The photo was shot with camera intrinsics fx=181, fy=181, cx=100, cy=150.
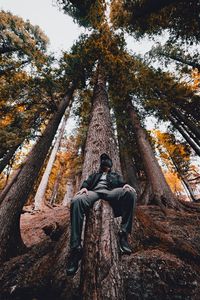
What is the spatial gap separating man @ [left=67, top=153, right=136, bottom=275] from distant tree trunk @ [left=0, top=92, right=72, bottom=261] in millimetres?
2901

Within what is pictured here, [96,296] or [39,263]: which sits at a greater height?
[39,263]

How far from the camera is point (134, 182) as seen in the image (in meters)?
9.95

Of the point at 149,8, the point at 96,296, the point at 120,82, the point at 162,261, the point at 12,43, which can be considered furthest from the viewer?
the point at 12,43

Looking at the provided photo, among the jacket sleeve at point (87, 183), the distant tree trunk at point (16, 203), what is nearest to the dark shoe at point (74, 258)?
the jacket sleeve at point (87, 183)

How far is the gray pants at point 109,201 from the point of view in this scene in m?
2.53

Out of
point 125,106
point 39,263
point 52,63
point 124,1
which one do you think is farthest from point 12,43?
point 39,263

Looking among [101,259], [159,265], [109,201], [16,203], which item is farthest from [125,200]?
[16,203]

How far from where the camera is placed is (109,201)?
2723mm

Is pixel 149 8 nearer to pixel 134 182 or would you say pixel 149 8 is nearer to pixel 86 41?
pixel 86 41

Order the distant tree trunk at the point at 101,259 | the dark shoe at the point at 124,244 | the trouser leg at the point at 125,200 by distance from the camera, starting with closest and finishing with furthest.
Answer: the distant tree trunk at the point at 101,259 → the dark shoe at the point at 124,244 → the trouser leg at the point at 125,200

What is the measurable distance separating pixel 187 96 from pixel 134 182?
684 centimetres

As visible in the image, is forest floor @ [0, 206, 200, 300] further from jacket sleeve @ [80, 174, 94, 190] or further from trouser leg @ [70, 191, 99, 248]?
jacket sleeve @ [80, 174, 94, 190]

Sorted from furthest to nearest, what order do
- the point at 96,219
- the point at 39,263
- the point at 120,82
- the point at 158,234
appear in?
the point at 120,82
the point at 158,234
the point at 39,263
the point at 96,219

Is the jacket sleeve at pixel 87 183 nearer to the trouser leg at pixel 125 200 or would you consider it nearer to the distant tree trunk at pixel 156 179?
the trouser leg at pixel 125 200
